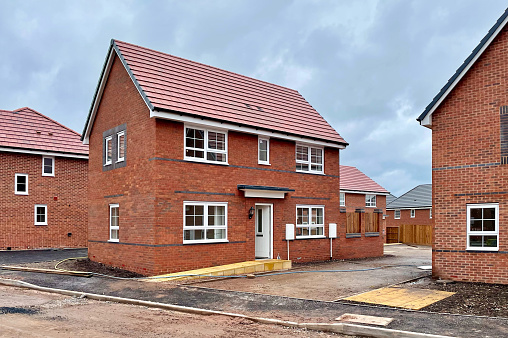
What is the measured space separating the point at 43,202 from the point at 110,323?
20.3 metres

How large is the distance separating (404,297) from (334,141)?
11.6m

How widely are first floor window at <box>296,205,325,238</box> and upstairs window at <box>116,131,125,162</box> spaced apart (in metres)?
7.78

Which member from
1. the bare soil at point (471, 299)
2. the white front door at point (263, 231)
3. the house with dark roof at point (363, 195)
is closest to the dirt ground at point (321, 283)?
the bare soil at point (471, 299)

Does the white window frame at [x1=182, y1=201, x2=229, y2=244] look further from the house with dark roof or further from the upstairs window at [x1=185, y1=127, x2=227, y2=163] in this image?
the house with dark roof

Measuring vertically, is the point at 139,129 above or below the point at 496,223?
above

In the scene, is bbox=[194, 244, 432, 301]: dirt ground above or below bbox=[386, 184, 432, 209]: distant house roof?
below

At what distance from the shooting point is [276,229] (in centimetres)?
2092

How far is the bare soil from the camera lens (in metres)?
11.2

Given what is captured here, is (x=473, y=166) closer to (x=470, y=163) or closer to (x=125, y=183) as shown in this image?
(x=470, y=163)

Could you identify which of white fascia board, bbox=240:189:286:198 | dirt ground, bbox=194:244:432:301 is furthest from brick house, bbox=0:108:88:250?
dirt ground, bbox=194:244:432:301

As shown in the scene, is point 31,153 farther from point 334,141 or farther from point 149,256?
point 334,141

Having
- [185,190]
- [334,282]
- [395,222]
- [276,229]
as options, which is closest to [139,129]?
[185,190]

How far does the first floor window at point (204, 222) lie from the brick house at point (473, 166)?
24.8 ft

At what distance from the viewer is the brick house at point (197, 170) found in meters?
17.4
